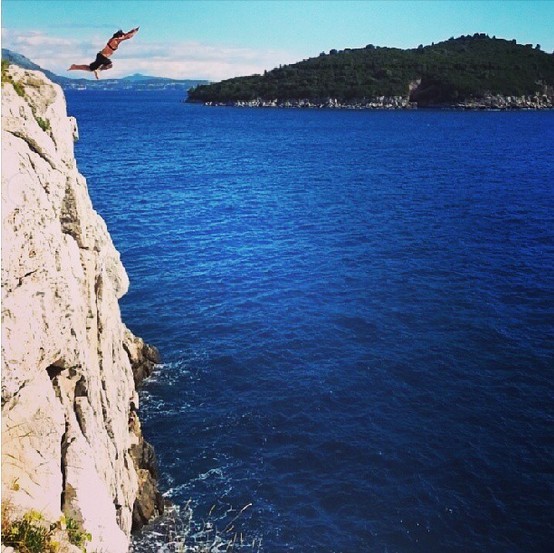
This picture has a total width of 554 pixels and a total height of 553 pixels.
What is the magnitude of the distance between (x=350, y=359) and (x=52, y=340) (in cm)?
2890

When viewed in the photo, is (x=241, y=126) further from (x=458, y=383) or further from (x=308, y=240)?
(x=458, y=383)

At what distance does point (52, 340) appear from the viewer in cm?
1602

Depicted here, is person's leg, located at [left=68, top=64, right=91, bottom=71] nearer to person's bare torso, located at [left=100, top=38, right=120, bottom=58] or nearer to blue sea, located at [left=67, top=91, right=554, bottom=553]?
person's bare torso, located at [left=100, top=38, right=120, bottom=58]

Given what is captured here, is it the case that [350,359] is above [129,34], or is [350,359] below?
below

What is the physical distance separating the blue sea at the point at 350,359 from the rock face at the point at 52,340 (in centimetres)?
1015

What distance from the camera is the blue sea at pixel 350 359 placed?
29578 mm

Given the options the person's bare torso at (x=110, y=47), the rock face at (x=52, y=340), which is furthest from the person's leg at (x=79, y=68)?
the rock face at (x=52, y=340)

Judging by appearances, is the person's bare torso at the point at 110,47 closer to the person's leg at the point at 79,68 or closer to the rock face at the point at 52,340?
the person's leg at the point at 79,68

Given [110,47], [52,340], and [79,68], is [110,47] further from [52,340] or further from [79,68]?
[52,340]

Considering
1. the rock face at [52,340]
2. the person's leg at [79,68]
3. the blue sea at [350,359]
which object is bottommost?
the blue sea at [350,359]

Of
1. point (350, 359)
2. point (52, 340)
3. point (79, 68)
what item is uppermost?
point (79, 68)

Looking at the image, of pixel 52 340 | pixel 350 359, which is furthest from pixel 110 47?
pixel 350 359

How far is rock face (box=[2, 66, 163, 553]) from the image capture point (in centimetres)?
1428

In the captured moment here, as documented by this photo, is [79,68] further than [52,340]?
No
